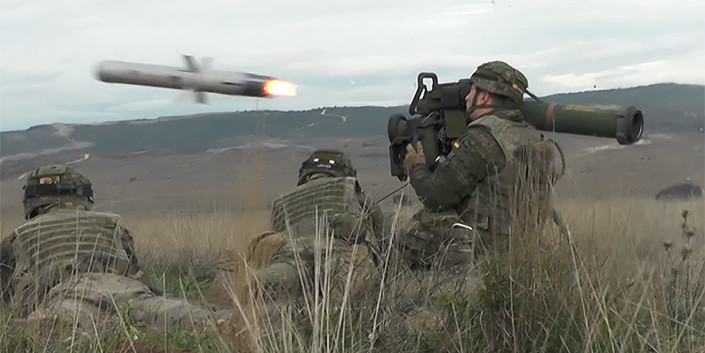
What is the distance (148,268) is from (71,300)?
2.63 m

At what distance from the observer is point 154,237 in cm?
914

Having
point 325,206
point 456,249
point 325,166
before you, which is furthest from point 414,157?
point 325,166

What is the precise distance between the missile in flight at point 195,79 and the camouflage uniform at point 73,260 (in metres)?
0.77

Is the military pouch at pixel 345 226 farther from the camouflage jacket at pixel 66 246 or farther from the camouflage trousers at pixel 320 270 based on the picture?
the camouflage jacket at pixel 66 246

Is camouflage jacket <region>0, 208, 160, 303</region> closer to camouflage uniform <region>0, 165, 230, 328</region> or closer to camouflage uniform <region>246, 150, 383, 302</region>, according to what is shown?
camouflage uniform <region>0, 165, 230, 328</region>

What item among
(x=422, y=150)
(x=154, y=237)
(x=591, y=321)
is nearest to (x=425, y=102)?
(x=422, y=150)

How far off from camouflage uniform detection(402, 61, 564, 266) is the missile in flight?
47.8 inches

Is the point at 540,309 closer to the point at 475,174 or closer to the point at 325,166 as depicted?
the point at 475,174

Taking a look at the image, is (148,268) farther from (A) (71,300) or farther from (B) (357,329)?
(B) (357,329)

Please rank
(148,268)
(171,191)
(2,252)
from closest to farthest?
(2,252)
(148,268)
(171,191)

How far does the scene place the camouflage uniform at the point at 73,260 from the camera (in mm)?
4762

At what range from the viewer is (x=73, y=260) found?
5.38 meters

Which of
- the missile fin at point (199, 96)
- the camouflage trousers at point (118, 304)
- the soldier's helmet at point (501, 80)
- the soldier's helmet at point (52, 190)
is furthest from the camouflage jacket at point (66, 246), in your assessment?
the soldier's helmet at point (501, 80)

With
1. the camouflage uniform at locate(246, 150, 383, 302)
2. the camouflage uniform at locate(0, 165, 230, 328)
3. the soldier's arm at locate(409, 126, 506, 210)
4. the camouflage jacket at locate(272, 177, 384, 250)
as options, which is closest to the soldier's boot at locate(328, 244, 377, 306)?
the camouflage uniform at locate(246, 150, 383, 302)
